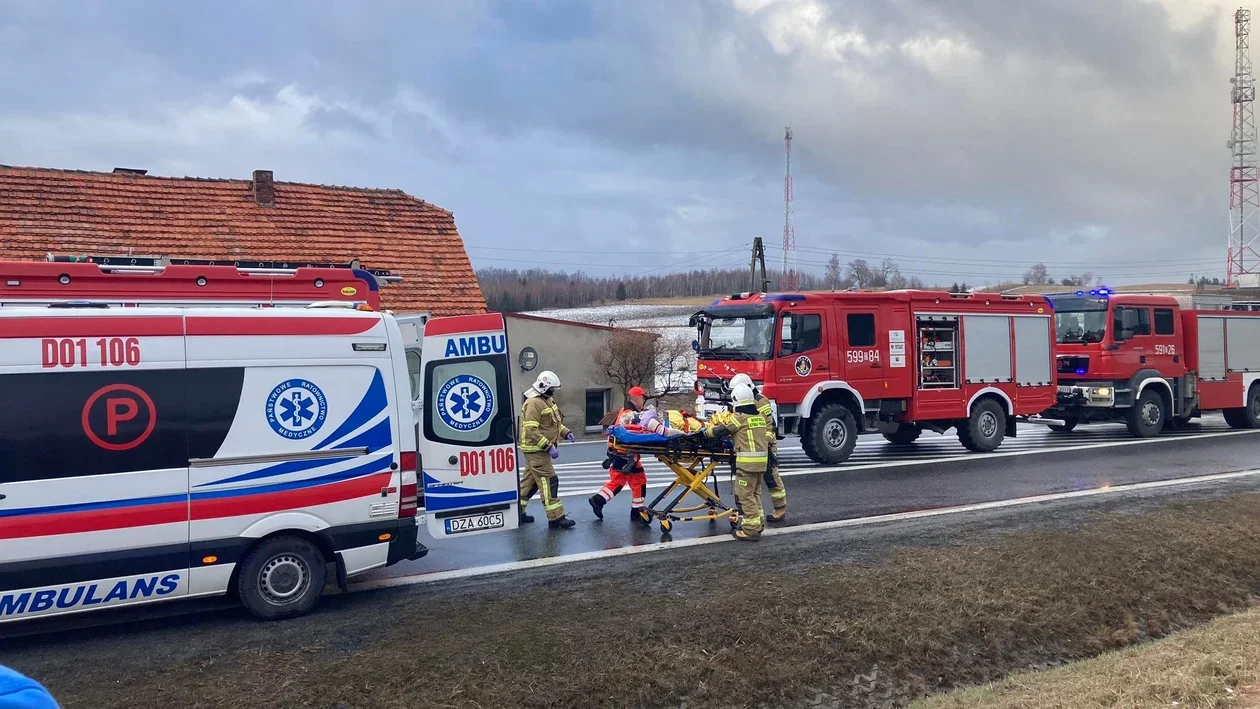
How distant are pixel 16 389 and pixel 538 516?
231 inches

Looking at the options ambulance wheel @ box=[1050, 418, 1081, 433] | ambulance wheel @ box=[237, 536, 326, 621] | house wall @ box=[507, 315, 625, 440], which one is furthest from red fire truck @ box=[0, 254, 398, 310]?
house wall @ box=[507, 315, 625, 440]

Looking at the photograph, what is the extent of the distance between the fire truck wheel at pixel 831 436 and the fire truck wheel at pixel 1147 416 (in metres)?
7.37

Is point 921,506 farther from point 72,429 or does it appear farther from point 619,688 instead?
point 72,429

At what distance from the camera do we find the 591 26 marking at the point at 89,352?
5.86 metres

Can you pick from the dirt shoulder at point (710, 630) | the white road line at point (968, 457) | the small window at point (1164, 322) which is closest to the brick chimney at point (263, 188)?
the white road line at point (968, 457)

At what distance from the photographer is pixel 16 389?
5.75 metres

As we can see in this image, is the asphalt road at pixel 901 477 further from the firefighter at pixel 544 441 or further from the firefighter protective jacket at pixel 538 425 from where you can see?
the firefighter protective jacket at pixel 538 425

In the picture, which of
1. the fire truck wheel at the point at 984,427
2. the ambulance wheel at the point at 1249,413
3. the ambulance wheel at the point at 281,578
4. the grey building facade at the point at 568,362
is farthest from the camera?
the grey building facade at the point at 568,362

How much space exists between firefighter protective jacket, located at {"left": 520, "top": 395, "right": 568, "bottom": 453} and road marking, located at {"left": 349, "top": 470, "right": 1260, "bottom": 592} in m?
1.50

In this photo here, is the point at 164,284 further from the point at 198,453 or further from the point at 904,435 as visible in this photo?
the point at 904,435

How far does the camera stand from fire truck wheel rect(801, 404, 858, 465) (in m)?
14.8

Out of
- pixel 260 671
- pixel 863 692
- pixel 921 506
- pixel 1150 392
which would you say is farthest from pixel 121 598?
pixel 1150 392

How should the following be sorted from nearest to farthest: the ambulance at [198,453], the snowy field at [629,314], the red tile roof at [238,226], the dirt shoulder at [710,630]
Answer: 1. the dirt shoulder at [710,630]
2. the ambulance at [198,453]
3. the red tile roof at [238,226]
4. the snowy field at [629,314]

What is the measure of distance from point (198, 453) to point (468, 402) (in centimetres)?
227
